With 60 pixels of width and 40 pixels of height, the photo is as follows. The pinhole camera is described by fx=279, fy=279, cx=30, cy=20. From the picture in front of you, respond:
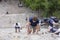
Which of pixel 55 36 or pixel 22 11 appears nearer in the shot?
pixel 55 36

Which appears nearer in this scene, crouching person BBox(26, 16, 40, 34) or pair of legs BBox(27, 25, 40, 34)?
crouching person BBox(26, 16, 40, 34)

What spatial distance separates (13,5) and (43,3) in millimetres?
6960

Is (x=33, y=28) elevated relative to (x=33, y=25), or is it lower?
lower

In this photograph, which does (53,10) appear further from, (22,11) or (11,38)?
(11,38)

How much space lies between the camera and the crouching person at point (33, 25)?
1397 cm

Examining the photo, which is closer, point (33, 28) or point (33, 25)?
point (33, 25)

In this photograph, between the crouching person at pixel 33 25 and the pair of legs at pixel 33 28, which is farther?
the pair of legs at pixel 33 28

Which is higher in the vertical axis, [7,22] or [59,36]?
[59,36]

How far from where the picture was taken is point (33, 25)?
14.4 meters

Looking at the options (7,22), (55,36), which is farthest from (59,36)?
(7,22)

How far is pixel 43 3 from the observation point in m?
35.4

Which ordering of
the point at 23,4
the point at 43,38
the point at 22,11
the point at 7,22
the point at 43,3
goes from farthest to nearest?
the point at 23,4 < the point at 22,11 < the point at 43,3 < the point at 7,22 < the point at 43,38

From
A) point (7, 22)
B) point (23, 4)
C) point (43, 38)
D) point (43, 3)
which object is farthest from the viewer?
point (23, 4)

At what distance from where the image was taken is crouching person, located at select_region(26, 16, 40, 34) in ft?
45.8
